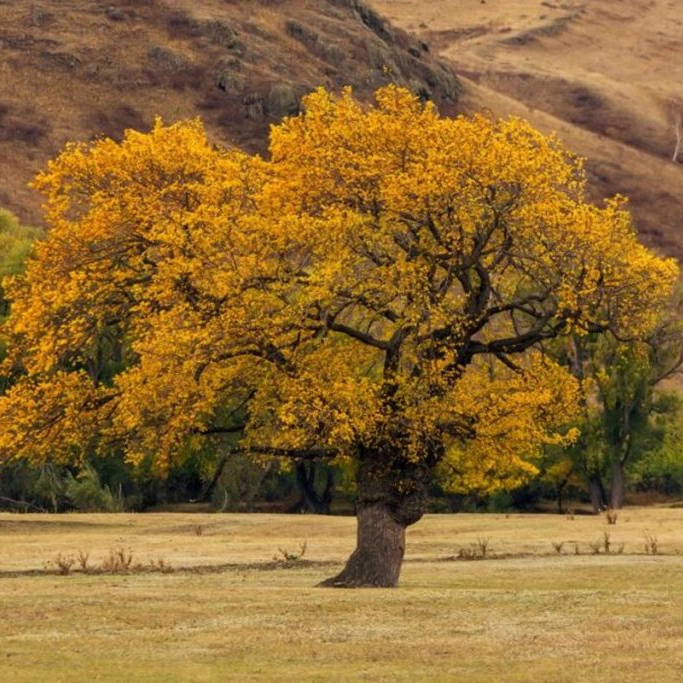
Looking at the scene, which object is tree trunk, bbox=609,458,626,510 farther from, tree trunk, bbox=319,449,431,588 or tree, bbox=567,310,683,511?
tree trunk, bbox=319,449,431,588

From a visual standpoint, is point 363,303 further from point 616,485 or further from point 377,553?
point 616,485

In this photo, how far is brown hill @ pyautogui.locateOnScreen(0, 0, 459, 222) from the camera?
151m

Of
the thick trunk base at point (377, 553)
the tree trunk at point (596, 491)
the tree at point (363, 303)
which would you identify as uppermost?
the tree at point (363, 303)

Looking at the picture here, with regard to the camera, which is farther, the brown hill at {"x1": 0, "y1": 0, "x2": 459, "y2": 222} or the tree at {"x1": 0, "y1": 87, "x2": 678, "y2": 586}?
the brown hill at {"x1": 0, "y1": 0, "x2": 459, "y2": 222}

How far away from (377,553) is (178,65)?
13500 centimetres

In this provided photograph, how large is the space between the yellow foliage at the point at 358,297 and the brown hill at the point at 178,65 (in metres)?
109

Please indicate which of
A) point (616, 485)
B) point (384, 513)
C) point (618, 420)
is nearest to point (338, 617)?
point (384, 513)

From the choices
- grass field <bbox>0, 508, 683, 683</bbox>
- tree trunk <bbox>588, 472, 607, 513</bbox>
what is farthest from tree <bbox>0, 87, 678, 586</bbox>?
tree trunk <bbox>588, 472, 607, 513</bbox>

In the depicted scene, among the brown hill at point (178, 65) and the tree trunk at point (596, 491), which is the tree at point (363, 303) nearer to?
the tree trunk at point (596, 491)

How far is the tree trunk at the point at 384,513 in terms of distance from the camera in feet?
105

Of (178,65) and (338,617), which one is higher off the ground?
(338,617)

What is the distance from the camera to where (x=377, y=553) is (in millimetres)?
32094

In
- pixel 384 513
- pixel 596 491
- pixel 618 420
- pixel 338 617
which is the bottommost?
pixel 596 491

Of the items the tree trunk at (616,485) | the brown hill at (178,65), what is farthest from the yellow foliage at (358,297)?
the brown hill at (178,65)
